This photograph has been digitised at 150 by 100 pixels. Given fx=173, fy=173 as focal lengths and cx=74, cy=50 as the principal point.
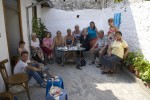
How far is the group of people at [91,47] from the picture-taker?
4.63m

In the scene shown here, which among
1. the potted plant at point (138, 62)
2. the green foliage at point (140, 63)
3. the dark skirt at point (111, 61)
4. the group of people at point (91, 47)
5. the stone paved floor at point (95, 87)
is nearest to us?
the stone paved floor at point (95, 87)

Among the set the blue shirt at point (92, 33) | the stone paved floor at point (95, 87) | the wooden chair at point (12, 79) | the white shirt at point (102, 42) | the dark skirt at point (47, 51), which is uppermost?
the blue shirt at point (92, 33)

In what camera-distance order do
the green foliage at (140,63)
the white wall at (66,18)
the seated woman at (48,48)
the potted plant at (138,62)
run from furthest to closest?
the white wall at (66,18), the seated woman at (48,48), the potted plant at (138,62), the green foliage at (140,63)

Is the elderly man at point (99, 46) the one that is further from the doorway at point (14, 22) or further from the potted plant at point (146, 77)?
the doorway at point (14, 22)

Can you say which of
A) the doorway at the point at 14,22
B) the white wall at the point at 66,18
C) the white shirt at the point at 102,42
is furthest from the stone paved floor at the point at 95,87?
the white wall at the point at 66,18

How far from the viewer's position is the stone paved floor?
420 centimetres

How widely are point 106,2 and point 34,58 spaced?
510 cm

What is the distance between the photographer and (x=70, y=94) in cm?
431

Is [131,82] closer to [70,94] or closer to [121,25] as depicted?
[70,94]

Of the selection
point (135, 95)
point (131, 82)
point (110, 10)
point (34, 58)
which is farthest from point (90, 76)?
point (110, 10)

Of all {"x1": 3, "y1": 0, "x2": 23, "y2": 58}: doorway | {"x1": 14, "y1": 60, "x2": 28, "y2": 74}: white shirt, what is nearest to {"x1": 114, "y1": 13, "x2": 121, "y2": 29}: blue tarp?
{"x1": 3, "y1": 0, "x2": 23, "y2": 58}: doorway

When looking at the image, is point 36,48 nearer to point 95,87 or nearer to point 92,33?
point 92,33

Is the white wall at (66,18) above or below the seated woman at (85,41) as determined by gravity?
above

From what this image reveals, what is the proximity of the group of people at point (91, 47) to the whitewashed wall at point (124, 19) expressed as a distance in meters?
0.56
